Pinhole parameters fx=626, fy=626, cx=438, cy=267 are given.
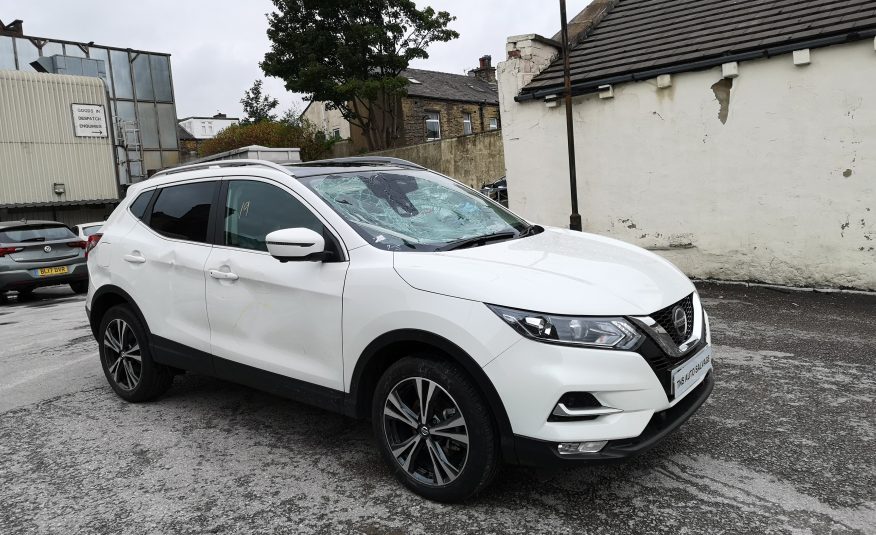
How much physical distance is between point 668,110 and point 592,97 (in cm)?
125

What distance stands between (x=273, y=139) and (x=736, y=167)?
25.8 meters

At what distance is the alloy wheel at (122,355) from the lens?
4660 millimetres

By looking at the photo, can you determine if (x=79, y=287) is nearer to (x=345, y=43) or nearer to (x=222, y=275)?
(x=222, y=275)

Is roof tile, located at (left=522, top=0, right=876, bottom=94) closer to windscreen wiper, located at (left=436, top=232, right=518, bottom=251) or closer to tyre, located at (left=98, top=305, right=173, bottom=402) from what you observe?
windscreen wiper, located at (left=436, top=232, right=518, bottom=251)

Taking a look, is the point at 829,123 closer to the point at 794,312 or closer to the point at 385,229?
the point at 794,312

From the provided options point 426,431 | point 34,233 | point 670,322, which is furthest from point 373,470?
point 34,233

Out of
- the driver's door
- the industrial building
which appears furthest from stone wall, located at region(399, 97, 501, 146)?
the driver's door

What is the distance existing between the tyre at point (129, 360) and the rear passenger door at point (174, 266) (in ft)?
0.72

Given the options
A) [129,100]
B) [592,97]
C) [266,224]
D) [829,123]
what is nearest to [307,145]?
[129,100]

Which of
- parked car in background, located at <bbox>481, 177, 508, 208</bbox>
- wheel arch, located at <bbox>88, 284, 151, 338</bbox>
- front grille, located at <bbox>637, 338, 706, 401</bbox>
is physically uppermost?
parked car in background, located at <bbox>481, 177, 508, 208</bbox>

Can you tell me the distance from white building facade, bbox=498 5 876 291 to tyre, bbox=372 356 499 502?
6.81 metres

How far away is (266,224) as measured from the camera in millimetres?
3758

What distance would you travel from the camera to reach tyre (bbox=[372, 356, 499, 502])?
9.22ft

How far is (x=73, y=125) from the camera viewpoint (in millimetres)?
23500
